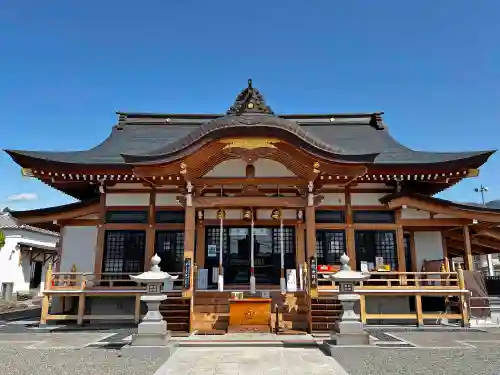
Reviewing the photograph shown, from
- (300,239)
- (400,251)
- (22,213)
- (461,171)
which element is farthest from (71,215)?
(461,171)

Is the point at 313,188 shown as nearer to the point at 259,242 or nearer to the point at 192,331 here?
the point at 259,242

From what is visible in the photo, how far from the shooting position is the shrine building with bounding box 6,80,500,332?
11164mm

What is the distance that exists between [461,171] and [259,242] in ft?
24.0

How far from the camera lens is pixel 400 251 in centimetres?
1276

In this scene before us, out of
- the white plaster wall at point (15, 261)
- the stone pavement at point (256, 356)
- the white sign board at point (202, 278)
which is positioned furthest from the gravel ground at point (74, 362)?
the white plaster wall at point (15, 261)

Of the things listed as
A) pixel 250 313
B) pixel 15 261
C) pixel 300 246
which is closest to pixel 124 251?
pixel 250 313

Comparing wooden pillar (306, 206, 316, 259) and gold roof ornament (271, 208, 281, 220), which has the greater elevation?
gold roof ornament (271, 208, 281, 220)

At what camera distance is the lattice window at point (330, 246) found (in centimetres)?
1293

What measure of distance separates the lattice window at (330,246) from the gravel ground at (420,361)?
4.99 meters

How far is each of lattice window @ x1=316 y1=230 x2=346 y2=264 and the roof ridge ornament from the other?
485 centimetres

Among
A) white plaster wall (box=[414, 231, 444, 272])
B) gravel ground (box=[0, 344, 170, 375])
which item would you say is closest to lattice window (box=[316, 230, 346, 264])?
white plaster wall (box=[414, 231, 444, 272])

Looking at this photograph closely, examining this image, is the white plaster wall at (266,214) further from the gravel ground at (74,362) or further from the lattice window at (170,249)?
the gravel ground at (74,362)

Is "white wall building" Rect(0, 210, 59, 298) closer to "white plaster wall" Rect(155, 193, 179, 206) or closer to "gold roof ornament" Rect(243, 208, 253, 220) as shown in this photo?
"white plaster wall" Rect(155, 193, 179, 206)

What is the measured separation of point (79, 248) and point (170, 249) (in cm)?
345
